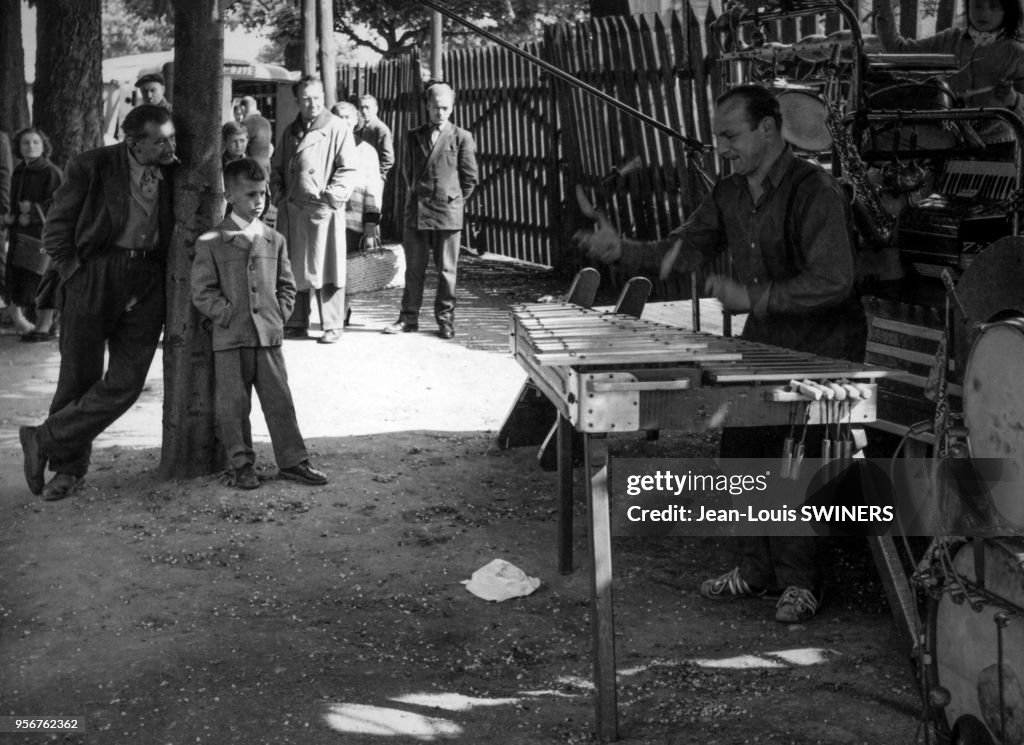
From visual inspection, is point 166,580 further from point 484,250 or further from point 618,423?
point 484,250

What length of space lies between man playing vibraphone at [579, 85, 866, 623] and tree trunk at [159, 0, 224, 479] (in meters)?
2.79

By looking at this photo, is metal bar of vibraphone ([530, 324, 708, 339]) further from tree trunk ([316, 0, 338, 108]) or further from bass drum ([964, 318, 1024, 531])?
tree trunk ([316, 0, 338, 108])

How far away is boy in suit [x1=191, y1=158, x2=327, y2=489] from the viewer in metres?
6.63

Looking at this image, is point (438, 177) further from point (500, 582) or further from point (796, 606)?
point (796, 606)

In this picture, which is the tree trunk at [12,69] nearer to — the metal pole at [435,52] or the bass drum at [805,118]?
the metal pole at [435,52]

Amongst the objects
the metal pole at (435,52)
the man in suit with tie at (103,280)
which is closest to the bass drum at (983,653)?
the man in suit with tie at (103,280)

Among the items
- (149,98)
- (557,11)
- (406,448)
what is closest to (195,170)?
(406,448)

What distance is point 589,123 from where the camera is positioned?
1382 cm

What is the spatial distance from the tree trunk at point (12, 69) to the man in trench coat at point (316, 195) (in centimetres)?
482

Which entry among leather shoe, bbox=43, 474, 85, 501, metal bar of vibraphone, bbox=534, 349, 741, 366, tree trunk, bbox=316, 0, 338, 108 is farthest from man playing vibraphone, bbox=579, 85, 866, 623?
tree trunk, bbox=316, 0, 338, 108

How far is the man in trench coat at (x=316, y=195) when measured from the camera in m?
10.7

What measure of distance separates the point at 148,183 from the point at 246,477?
1.50 metres

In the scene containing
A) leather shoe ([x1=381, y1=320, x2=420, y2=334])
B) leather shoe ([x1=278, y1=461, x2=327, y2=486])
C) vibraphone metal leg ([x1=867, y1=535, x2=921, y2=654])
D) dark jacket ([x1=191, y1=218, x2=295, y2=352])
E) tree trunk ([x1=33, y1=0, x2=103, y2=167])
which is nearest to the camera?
vibraphone metal leg ([x1=867, y1=535, x2=921, y2=654])

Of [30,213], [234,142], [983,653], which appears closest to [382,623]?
[983,653]
